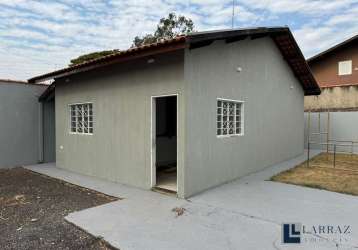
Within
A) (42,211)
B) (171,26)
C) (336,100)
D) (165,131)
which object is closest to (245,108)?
(165,131)

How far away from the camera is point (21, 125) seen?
38.5 ft

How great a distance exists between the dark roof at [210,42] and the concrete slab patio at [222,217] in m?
3.42

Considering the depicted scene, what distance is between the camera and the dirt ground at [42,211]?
4.49 metres

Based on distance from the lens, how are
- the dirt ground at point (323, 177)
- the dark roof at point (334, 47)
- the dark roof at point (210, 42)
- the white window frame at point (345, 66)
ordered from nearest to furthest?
1. the dark roof at point (210, 42)
2. the dirt ground at point (323, 177)
3. the dark roof at point (334, 47)
4. the white window frame at point (345, 66)

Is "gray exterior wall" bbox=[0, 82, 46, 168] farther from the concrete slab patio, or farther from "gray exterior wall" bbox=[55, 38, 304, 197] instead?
the concrete slab patio

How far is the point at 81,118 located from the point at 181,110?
5.12m

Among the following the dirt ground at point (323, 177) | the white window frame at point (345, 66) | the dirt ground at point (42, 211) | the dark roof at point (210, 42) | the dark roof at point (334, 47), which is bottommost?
the dirt ground at point (42, 211)

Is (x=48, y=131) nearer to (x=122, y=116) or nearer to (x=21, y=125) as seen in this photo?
(x=21, y=125)

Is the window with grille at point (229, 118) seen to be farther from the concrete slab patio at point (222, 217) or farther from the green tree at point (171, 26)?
the green tree at point (171, 26)

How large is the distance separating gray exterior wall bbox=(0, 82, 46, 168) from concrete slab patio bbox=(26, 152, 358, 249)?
603 cm

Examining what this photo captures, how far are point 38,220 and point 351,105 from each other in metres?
19.7

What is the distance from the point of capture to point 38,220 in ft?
18.0

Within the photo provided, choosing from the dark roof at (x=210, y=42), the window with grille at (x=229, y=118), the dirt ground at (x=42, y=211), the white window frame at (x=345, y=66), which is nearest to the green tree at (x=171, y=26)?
the white window frame at (x=345, y=66)

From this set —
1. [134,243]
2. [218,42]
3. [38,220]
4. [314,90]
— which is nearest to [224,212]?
[134,243]
